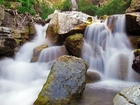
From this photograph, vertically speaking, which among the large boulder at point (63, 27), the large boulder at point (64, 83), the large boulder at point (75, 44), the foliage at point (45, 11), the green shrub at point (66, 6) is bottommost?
the large boulder at point (64, 83)

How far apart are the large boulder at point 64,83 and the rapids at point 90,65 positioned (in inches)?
19.5

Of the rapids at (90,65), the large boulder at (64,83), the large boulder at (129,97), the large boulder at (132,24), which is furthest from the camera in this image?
the large boulder at (132,24)

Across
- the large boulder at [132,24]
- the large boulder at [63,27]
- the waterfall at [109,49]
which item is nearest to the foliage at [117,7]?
the waterfall at [109,49]

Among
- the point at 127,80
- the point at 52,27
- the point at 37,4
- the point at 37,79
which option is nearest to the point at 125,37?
the point at 127,80

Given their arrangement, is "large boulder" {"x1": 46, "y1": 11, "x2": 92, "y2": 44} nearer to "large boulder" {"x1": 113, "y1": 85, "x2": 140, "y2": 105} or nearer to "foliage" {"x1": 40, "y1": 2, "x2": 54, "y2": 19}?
"large boulder" {"x1": 113, "y1": 85, "x2": 140, "y2": 105}

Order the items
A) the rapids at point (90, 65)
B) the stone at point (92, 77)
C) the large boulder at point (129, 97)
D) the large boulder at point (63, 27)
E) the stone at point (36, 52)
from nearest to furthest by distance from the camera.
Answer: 1. the large boulder at point (129, 97)
2. the rapids at point (90, 65)
3. the stone at point (92, 77)
4. the stone at point (36, 52)
5. the large boulder at point (63, 27)

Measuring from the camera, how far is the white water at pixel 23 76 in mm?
6524

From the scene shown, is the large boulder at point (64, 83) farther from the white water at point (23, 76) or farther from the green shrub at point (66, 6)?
the green shrub at point (66, 6)

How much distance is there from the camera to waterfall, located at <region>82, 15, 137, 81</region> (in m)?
8.60

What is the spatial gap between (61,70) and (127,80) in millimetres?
3147

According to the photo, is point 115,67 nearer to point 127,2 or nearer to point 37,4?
point 127,2

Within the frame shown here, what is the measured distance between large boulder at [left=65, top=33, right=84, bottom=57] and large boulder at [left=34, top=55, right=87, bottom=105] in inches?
130

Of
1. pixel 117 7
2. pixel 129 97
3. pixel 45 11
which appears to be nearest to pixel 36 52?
pixel 129 97

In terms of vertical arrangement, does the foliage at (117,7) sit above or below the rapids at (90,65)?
above
